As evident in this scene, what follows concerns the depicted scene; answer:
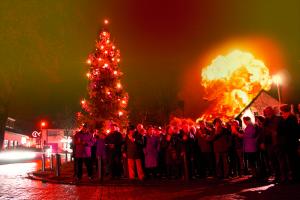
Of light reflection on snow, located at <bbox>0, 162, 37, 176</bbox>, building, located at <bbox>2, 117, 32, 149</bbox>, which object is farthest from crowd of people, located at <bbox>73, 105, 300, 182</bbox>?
building, located at <bbox>2, 117, 32, 149</bbox>

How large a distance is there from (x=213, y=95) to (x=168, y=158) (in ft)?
63.5

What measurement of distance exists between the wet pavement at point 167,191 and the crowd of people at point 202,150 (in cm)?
87

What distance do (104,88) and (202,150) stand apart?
14.5 m

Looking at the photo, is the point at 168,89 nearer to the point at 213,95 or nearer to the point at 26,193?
the point at 213,95

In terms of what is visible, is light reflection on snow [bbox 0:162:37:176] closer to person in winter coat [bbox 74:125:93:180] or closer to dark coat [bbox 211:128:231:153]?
person in winter coat [bbox 74:125:93:180]

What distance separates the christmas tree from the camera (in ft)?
84.9

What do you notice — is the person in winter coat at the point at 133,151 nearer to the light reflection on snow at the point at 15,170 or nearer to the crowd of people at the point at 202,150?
the crowd of people at the point at 202,150

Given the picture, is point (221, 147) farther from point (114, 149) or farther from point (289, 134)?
point (114, 149)

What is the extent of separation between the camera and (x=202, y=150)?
1295 centimetres

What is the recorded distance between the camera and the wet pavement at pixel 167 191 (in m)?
8.98

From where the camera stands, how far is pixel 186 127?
13156 millimetres

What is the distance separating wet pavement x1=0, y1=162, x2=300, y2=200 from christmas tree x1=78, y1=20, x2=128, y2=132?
13871mm

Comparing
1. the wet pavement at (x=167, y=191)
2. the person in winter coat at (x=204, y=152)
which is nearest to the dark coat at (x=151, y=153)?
the wet pavement at (x=167, y=191)

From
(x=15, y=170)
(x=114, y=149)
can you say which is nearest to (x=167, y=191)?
(x=114, y=149)
